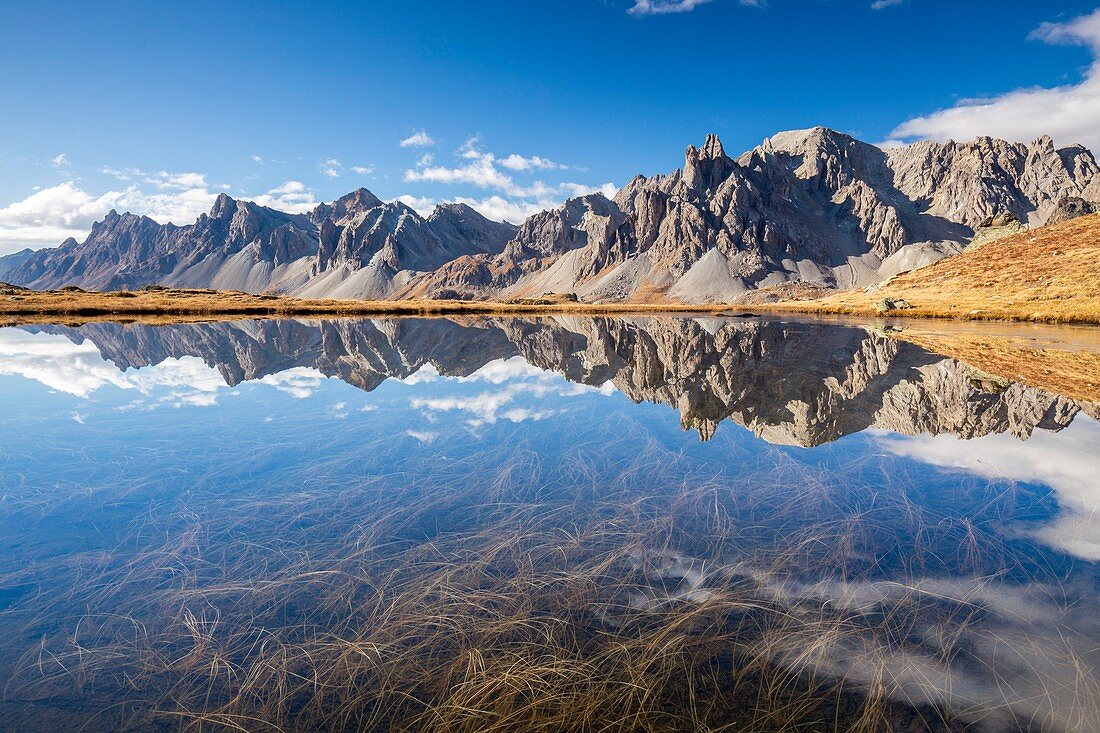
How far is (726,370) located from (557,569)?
965 inches

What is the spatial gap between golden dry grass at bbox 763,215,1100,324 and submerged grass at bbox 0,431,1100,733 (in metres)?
84.3

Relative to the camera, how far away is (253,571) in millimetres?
8094

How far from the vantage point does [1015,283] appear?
9156 centimetres

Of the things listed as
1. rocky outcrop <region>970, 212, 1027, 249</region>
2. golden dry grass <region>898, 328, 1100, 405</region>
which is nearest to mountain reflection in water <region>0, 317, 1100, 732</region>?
golden dry grass <region>898, 328, 1100, 405</region>

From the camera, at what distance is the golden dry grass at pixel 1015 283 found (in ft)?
234

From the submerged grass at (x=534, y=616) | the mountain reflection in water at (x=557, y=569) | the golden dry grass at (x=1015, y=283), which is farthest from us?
the golden dry grass at (x=1015, y=283)

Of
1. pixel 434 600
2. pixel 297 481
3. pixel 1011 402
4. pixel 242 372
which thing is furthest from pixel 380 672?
pixel 242 372

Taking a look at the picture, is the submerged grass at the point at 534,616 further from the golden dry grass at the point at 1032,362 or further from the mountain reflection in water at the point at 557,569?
the golden dry grass at the point at 1032,362

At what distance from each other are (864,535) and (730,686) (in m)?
5.53

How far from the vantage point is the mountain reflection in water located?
17.4 ft

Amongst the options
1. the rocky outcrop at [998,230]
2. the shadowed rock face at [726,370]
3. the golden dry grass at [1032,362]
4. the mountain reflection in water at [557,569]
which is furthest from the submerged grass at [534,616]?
the rocky outcrop at [998,230]

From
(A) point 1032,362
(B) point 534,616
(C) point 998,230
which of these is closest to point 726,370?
(A) point 1032,362

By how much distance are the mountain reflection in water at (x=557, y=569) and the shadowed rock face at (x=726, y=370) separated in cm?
43

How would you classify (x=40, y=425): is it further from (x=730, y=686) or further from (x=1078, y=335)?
(x=1078, y=335)
